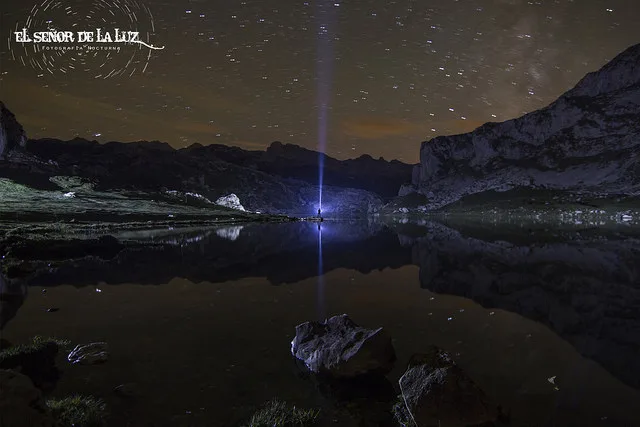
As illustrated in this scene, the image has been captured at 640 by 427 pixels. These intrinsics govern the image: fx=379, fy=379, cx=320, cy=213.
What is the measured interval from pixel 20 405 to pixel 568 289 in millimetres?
30623

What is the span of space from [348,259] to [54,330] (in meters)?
31.2

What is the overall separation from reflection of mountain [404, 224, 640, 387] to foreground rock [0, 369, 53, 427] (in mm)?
16708

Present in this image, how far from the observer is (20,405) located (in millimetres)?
7652

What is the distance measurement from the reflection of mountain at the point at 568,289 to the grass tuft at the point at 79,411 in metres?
16.2

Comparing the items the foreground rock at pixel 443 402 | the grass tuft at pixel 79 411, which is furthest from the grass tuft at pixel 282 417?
the grass tuft at pixel 79 411

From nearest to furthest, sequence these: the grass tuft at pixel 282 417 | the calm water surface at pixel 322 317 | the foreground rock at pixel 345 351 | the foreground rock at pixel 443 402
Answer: the foreground rock at pixel 443 402 → the grass tuft at pixel 282 417 → the calm water surface at pixel 322 317 → the foreground rock at pixel 345 351

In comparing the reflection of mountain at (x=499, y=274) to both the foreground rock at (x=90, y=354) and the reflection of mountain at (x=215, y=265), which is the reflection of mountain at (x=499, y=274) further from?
the foreground rock at (x=90, y=354)

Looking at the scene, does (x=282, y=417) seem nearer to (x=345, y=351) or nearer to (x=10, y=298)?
(x=345, y=351)

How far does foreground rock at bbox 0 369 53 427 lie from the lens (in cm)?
745

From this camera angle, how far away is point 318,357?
13266 mm

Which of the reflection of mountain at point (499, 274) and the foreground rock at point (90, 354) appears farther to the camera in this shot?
the reflection of mountain at point (499, 274)

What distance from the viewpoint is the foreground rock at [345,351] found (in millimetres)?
12484

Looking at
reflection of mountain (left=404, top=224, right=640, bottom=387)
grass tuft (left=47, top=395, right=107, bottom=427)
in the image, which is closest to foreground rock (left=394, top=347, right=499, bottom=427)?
reflection of mountain (left=404, top=224, right=640, bottom=387)

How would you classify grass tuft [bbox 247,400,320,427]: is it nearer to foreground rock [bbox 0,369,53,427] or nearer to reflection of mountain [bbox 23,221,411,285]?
foreground rock [bbox 0,369,53,427]
